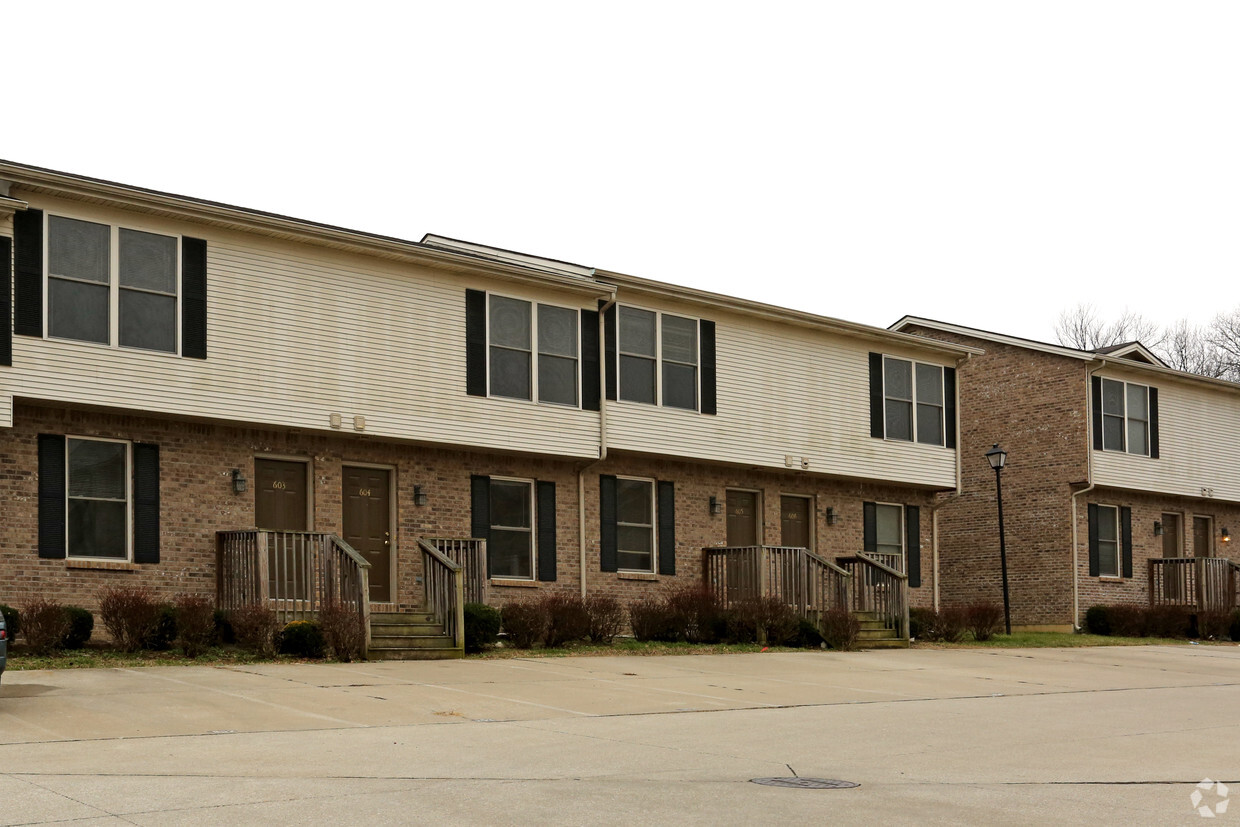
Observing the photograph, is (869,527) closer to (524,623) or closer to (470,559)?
(470,559)

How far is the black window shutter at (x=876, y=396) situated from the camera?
27.1 m

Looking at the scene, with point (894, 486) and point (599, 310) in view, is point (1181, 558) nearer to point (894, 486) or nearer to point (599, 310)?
point (894, 486)

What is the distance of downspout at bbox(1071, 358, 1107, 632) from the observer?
97.9 feet

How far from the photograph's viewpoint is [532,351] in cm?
2208

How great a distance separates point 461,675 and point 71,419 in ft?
20.7

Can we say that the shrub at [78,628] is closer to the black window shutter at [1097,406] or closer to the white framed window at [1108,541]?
the black window shutter at [1097,406]

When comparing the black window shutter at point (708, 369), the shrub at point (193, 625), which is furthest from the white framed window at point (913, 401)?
the shrub at point (193, 625)

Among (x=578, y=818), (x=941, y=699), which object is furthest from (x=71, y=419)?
(x=578, y=818)

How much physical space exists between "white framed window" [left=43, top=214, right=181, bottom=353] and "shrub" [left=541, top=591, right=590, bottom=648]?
20.6ft

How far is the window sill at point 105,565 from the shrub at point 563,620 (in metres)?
5.62

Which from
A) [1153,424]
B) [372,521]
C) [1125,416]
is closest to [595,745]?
[372,521]

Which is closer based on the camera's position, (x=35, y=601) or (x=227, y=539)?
(x=35, y=601)

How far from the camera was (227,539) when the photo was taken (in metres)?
18.8

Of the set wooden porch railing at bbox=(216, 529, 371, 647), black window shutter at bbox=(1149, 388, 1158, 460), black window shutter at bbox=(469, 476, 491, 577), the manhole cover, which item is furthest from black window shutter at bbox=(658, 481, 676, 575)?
the manhole cover
